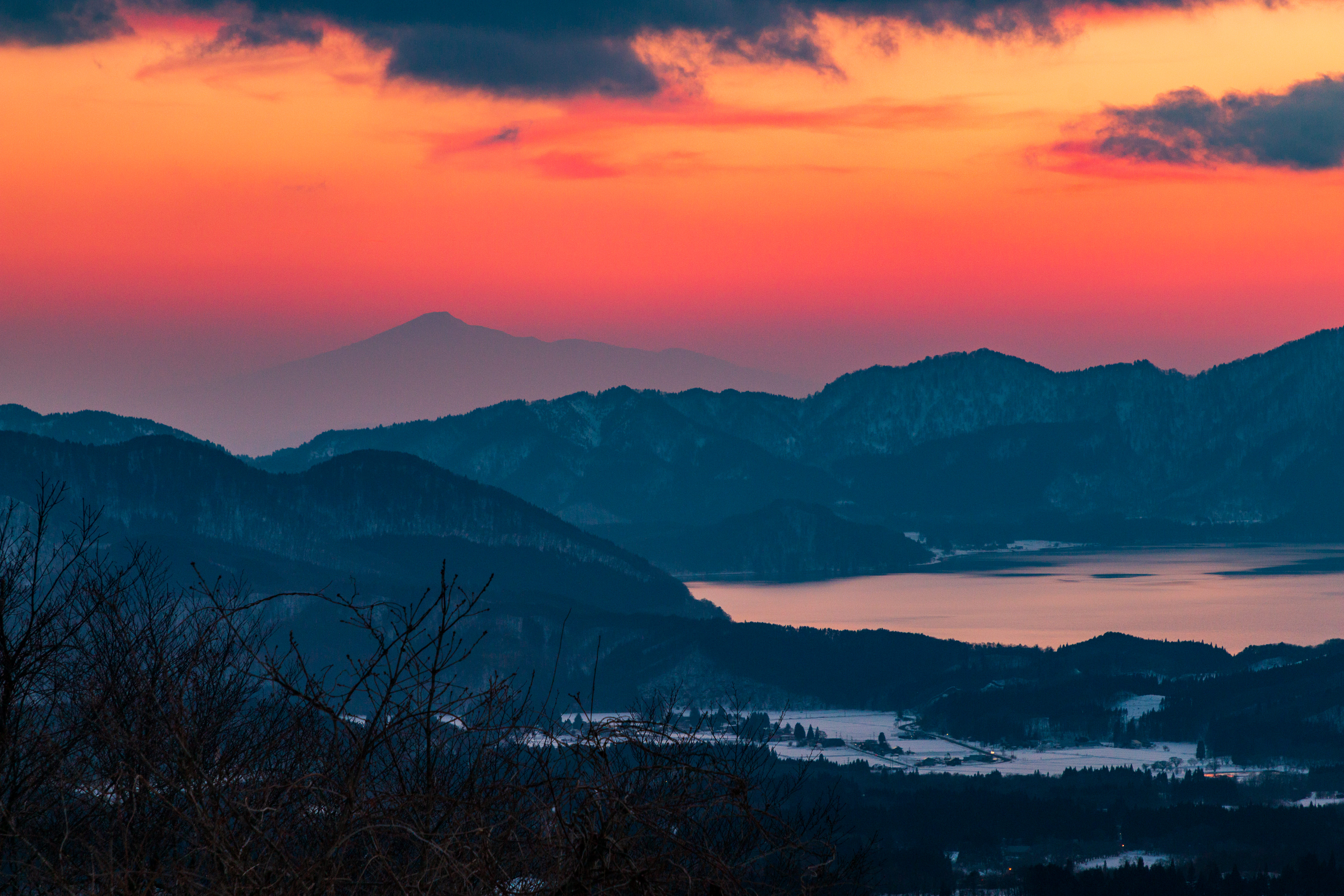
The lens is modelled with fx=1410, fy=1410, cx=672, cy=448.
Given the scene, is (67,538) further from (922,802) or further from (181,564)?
(181,564)

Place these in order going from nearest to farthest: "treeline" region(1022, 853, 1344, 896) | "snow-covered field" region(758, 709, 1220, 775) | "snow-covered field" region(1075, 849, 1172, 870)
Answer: "treeline" region(1022, 853, 1344, 896), "snow-covered field" region(1075, 849, 1172, 870), "snow-covered field" region(758, 709, 1220, 775)

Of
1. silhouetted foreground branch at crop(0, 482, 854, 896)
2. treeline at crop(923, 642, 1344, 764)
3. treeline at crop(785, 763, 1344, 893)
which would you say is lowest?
treeline at crop(785, 763, 1344, 893)

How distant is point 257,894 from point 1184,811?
89750mm

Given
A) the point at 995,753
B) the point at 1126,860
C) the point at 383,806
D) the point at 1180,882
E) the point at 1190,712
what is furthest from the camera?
the point at 1190,712

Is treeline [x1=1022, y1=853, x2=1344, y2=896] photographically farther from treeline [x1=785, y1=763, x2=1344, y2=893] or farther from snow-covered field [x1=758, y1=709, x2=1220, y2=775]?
snow-covered field [x1=758, y1=709, x2=1220, y2=775]

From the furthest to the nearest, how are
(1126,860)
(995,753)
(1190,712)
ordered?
(1190,712)
(995,753)
(1126,860)

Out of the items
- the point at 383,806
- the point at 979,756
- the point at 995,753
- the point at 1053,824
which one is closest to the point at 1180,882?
the point at 1053,824

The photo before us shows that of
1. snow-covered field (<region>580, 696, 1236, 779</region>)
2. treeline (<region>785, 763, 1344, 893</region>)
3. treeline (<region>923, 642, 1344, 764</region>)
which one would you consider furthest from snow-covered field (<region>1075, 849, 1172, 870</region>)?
treeline (<region>923, 642, 1344, 764</region>)

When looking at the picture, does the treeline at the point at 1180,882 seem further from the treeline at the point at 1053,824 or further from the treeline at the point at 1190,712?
the treeline at the point at 1190,712

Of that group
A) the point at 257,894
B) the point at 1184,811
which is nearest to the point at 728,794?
the point at 257,894

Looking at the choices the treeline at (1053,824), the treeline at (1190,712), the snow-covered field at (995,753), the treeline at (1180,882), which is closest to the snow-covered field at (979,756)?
the snow-covered field at (995,753)

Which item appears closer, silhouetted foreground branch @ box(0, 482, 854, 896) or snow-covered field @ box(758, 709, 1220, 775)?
silhouetted foreground branch @ box(0, 482, 854, 896)

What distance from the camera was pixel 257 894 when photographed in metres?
7.71

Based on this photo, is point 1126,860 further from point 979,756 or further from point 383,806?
point 383,806
